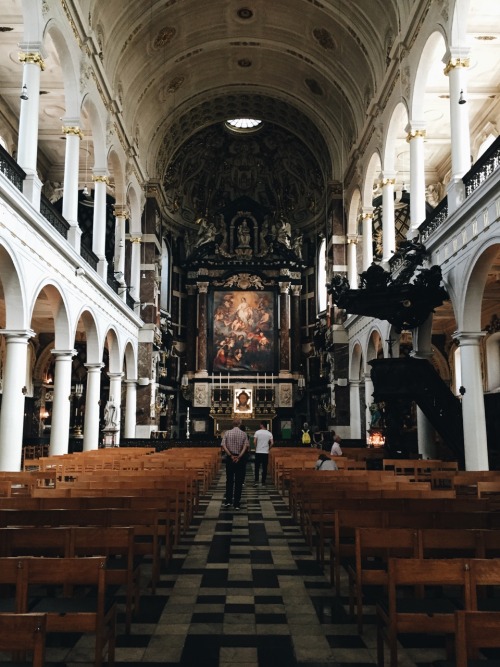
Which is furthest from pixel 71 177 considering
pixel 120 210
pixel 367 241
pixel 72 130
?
pixel 367 241

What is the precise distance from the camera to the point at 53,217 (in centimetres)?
1647

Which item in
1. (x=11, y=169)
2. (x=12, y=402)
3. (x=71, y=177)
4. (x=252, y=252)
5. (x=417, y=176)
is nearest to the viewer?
(x=11, y=169)

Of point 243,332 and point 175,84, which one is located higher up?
→ point 175,84

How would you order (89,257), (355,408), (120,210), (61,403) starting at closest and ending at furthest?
(61,403)
(89,257)
(120,210)
(355,408)

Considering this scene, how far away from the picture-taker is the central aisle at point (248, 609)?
3994 mm

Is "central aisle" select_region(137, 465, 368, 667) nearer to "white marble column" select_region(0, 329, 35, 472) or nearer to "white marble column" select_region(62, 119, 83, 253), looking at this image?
"white marble column" select_region(0, 329, 35, 472)

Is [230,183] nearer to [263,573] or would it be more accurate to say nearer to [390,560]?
[263,573]

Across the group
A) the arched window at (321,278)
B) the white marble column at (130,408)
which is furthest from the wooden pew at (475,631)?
the arched window at (321,278)

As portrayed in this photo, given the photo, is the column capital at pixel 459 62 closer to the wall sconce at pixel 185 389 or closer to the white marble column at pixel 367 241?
the white marble column at pixel 367 241

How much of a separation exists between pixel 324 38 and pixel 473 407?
17.8m

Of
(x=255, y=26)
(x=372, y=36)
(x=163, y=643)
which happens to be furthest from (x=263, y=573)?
(x=255, y=26)

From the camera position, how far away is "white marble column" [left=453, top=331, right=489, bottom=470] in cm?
1372

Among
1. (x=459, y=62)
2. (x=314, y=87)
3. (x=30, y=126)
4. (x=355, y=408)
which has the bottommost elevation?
(x=355, y=408)

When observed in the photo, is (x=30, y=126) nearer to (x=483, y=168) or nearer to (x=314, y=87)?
(x=483, y=168)
